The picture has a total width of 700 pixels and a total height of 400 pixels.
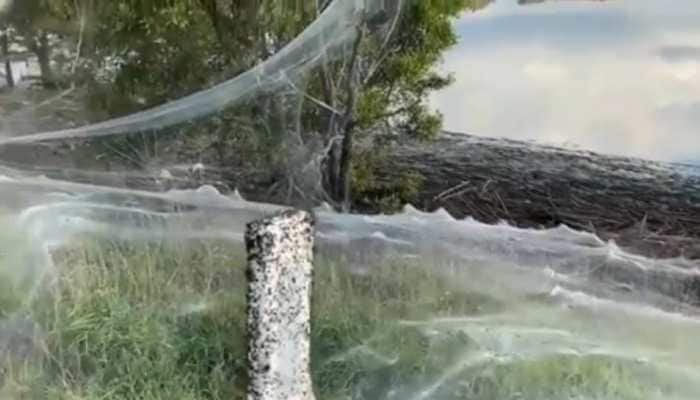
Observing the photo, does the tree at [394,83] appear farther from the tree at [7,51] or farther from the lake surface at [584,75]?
the tree at [7,51]

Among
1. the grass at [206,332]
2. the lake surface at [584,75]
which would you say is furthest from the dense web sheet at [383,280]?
the lake surface at [584,75]

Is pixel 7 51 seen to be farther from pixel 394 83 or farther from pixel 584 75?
pixel 584 75

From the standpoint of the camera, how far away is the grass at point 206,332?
157cm

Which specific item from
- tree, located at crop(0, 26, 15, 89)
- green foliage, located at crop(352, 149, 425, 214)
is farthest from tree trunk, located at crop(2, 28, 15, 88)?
green foliage, located at crop(352, 149, 425, 214)

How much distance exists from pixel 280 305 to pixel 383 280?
0.50 feet

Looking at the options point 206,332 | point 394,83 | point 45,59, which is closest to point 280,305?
point 206,332

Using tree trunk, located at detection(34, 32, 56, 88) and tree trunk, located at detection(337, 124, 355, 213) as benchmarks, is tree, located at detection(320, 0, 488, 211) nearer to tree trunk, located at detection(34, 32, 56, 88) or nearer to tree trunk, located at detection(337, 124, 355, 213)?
tree trunk, located at detection(337, 124, 355, 213)

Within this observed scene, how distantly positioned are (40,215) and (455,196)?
0.65m

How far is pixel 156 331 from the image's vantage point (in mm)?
1638

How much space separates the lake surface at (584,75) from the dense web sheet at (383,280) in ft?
0.45

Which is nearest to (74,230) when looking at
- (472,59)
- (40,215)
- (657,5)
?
(40,215)

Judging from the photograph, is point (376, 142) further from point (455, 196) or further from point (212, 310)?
point (212, 310)

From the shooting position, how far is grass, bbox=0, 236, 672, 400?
1.57 meters

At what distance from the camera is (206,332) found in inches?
64.2
